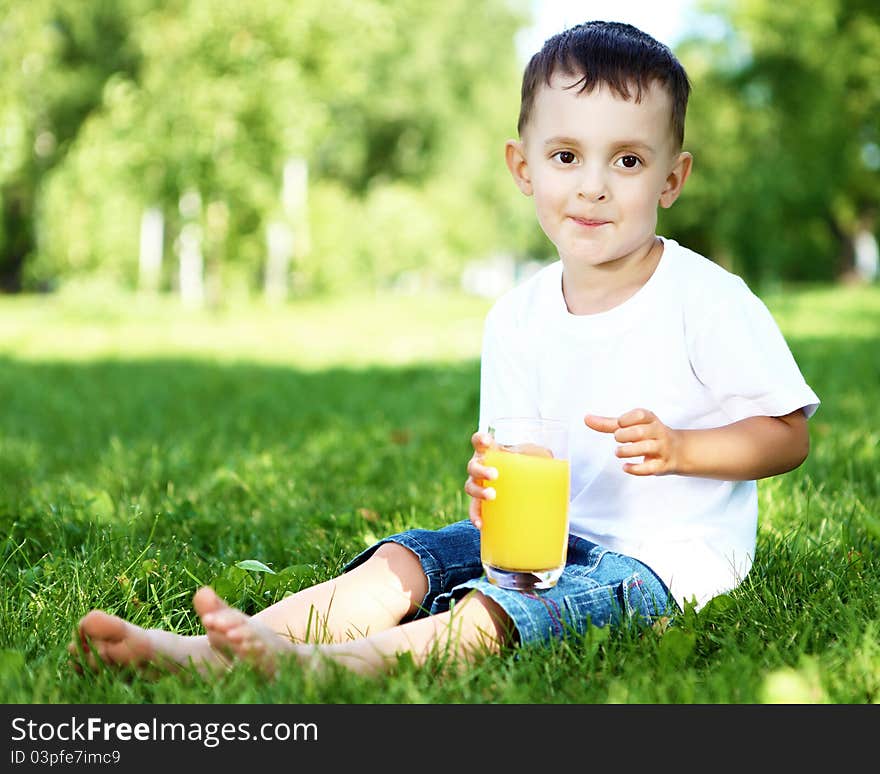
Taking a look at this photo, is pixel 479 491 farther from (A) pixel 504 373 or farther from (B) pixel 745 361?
(B) pixel 745 361

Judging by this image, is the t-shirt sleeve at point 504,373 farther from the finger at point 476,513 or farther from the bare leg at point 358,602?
the bare leg at point 358,602

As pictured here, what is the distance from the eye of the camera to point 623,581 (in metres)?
1.92

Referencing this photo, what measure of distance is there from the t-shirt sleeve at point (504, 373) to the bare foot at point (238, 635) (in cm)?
68

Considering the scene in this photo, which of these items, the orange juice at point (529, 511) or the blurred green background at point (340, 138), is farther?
the blurred green background at point (340, 138)

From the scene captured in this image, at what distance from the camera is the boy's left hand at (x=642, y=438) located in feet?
5.83

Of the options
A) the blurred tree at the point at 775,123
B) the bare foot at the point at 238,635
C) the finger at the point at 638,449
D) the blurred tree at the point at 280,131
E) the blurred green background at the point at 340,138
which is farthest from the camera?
the blurred tree at the point at 775,123

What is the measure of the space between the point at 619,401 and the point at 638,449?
294 millimetres

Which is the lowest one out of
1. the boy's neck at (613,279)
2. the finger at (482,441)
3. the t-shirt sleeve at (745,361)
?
the finger at (482,441)

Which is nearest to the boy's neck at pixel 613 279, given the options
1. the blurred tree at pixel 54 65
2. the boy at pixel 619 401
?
the boy at pixel 619 401

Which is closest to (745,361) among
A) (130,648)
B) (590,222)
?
(590,222)

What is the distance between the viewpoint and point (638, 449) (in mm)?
1780

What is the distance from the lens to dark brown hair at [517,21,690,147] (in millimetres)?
1953

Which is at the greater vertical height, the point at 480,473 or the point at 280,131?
the point at 280,131

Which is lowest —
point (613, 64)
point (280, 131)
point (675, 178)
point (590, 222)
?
point (590, 222)
